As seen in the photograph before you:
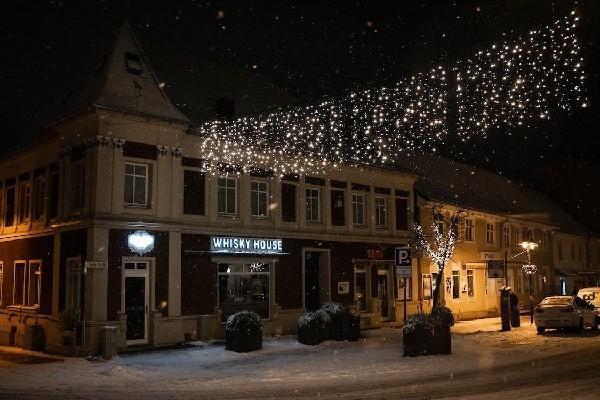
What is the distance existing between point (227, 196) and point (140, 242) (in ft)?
14.1

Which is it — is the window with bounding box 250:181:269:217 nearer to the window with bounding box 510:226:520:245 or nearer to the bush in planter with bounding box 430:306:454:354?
the bush in planter with bounding box 430:306:454:354

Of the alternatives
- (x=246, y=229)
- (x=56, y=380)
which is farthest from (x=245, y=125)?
(x=56, y=380)

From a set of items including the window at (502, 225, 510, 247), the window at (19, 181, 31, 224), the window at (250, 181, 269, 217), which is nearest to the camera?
the window at (250, 181, 269, 217)

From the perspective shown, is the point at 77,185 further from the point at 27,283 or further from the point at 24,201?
the point at 27,283

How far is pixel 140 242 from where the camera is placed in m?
21.0

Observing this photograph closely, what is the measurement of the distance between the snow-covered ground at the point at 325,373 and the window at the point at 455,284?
12.5 metres

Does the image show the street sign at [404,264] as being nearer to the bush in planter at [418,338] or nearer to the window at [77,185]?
the bush in planter at [418,338]

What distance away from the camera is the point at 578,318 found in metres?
24.1

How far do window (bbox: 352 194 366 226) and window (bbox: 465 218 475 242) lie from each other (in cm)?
892

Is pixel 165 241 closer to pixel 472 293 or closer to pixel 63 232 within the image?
pixel 63 232

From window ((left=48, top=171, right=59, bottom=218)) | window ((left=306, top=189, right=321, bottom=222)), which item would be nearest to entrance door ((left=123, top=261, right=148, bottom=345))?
window ((left=48, top=171, right=59, bottom=218))

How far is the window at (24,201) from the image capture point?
2515 cm

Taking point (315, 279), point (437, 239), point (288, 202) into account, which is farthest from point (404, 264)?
point (437, 239)

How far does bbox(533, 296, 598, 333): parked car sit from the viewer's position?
23.9 m
